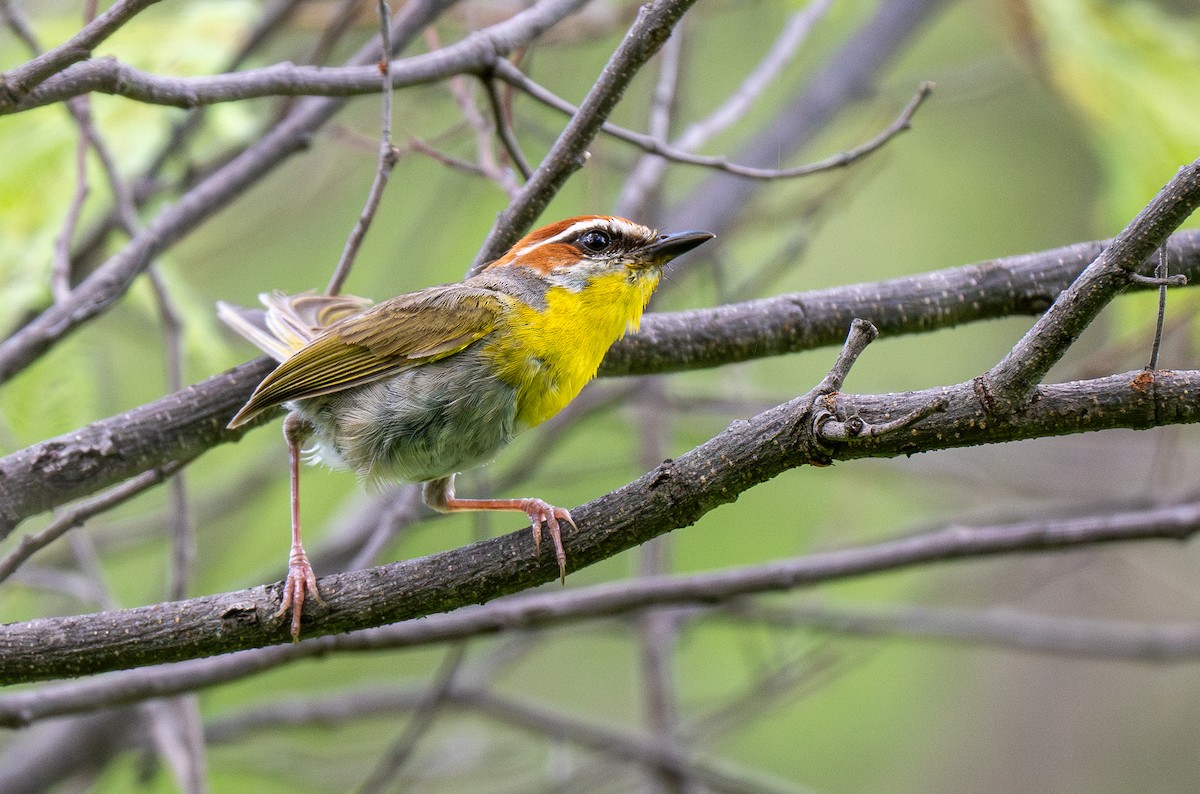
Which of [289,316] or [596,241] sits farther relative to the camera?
[289,316]

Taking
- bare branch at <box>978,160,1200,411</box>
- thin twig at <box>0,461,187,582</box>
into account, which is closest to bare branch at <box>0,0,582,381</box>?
thin twig at <box>0,461,187,582</box>

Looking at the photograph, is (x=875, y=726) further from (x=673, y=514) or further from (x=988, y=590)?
(x=673, y=514)

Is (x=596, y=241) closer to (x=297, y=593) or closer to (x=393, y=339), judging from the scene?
(x=393, y=339)

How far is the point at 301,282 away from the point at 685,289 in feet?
9.17

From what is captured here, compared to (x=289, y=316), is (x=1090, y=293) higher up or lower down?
lower down

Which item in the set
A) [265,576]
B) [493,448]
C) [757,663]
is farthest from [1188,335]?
[265,576]

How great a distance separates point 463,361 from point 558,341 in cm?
36

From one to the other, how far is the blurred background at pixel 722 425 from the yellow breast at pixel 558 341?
2.87 feet

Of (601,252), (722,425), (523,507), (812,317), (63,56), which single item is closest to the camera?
(63,56)

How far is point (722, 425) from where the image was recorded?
25.2 ft

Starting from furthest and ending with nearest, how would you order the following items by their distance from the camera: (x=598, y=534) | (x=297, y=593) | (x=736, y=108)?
(x=736, y=108) < (x=297, y=593) < (x=598, y=534)

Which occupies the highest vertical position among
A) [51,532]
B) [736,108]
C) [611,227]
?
[736,108]

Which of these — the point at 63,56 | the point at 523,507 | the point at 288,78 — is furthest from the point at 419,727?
the point at 63,56

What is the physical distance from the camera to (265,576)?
6055 millimetres
